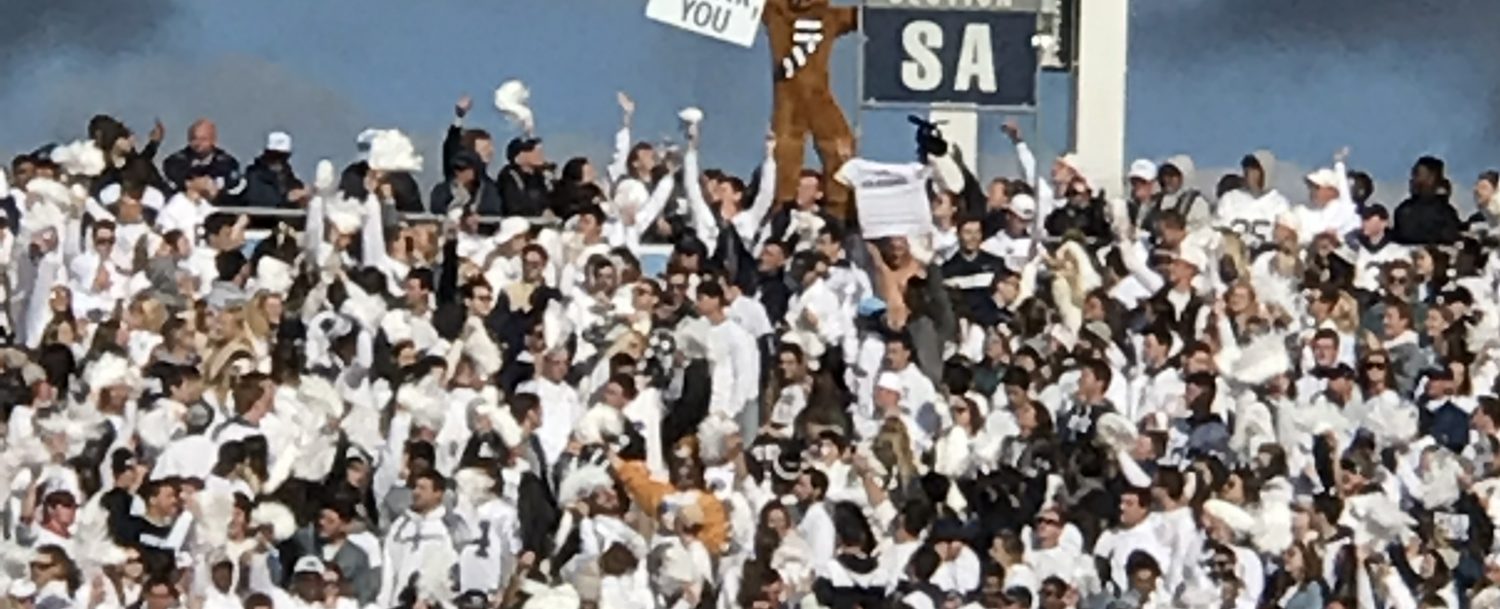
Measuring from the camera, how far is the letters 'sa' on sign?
21.5m

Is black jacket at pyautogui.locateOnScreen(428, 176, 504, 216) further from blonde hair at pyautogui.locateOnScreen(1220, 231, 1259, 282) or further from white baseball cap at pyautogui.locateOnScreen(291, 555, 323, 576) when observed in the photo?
blonde hair at pyautogui.locateOnScreen(1220, 231, 1259, 282)

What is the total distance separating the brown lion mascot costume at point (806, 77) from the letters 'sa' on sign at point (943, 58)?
519 millimetres

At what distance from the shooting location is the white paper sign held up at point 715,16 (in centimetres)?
1994

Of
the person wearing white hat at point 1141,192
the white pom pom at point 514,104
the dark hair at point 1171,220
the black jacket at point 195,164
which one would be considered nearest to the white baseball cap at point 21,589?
the black jacket at point 195,164

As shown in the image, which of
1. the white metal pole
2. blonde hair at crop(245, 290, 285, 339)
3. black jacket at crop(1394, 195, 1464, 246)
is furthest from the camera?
the white metal pole

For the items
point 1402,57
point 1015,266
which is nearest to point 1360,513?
point 1015,266

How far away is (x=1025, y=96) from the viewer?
850 inches

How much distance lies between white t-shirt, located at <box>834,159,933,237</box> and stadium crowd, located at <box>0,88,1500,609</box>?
3 centimetres

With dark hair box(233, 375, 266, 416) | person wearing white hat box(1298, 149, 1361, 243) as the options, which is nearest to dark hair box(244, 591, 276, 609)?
dark hair box(233, 375, 266, 416)

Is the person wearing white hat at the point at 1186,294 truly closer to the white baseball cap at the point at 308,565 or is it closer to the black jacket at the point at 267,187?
the black jacket at the point at 267,187

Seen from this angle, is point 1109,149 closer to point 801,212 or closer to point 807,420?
point 801,212

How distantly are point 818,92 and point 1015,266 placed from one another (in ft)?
6.17

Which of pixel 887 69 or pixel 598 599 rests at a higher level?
pixel 887 69

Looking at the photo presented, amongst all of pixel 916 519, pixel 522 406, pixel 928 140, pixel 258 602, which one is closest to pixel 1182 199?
pixel 928 140
